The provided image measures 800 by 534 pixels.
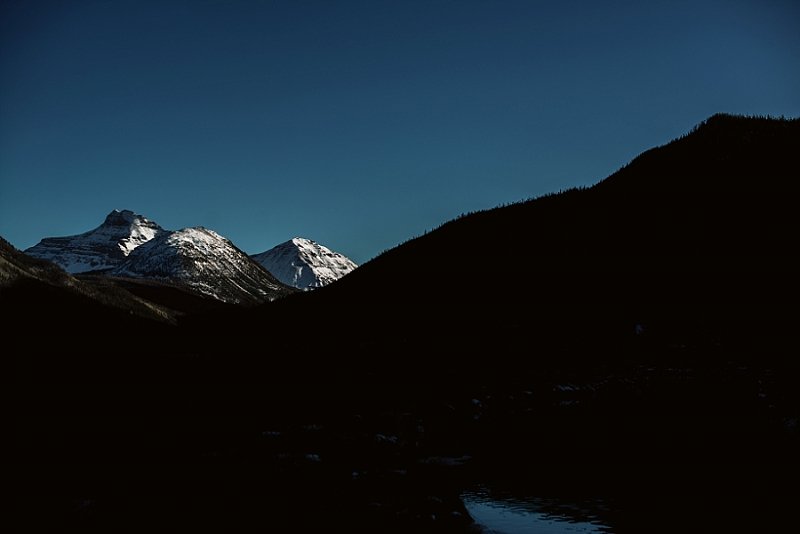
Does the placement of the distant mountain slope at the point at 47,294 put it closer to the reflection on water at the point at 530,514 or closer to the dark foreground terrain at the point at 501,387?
the dark foreground terrain at the point at 501,387

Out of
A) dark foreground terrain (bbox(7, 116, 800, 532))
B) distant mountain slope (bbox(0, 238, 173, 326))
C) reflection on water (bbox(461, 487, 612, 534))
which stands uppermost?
distant mountain slope (bbox(0, 238, 173, 326))

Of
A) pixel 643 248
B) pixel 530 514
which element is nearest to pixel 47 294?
pixel 643 248

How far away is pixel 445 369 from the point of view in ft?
93.7

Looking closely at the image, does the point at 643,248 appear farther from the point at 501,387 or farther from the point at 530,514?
the point at 530,514

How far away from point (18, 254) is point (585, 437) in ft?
706

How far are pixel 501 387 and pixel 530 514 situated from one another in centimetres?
1237

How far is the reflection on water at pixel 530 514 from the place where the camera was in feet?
36.9

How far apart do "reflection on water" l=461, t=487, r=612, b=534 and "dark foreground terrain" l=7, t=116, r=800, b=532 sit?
0.33 meters

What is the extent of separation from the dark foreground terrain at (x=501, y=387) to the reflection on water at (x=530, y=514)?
0.33 meters

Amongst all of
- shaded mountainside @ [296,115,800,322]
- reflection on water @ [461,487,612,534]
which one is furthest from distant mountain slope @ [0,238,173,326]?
reflection on water @ [461,487,612,534]

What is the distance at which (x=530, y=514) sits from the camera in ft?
39.7

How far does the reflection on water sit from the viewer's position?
36.9ft

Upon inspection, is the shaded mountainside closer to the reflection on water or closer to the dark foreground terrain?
the dark foreground terrain

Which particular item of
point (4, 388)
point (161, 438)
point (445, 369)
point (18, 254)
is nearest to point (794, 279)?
point (445, 369)
